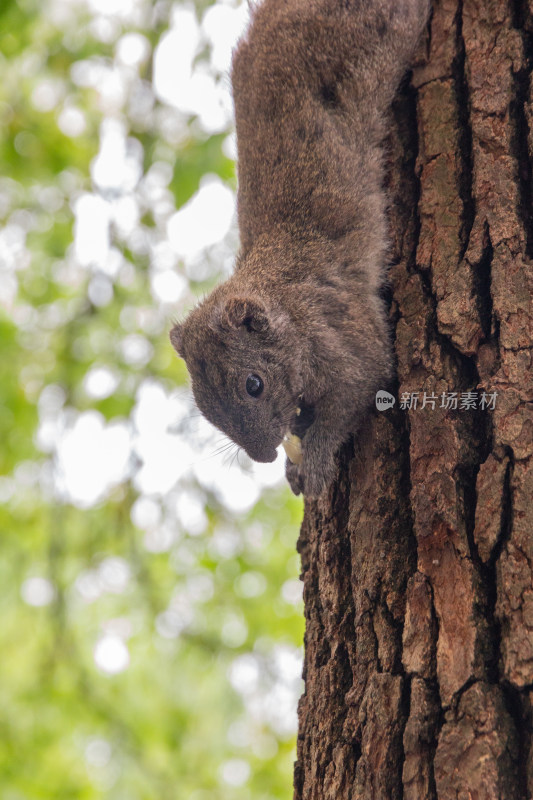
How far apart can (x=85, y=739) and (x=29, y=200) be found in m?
4.04

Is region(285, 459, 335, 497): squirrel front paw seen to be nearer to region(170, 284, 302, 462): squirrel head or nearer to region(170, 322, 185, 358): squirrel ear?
region(170, 284, 302, 462): squirrel head

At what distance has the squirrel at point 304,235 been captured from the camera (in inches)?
109

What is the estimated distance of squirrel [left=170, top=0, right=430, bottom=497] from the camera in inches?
109

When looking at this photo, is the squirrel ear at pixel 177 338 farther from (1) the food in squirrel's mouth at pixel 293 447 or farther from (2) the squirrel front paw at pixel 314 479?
(2) the squirrel front paw at pixel 314 479

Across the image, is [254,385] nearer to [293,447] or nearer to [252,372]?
[252,372]

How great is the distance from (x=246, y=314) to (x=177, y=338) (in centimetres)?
47

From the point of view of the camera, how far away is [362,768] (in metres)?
1.72

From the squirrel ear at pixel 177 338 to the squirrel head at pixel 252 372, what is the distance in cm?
22

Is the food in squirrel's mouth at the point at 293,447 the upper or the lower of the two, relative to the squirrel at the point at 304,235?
lower

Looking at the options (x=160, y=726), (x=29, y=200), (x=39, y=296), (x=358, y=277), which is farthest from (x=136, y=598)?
(x=358, y=277)

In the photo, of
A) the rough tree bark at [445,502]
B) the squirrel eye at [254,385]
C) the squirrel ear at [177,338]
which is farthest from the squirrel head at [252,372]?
the rough tree bark at [445,502]

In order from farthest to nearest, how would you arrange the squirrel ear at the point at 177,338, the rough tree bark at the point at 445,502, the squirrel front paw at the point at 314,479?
the squirrel ear at the point at 177,338
the squirrel front paw at the point at 314,479
the rough tree bark at the point at 445,502

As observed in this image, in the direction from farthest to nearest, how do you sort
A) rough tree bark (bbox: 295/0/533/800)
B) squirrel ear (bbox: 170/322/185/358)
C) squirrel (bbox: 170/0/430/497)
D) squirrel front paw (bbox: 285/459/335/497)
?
squirrel ear (bbox: 170/322/185/358) < squirrel (bbox: 170/0/430/497) < squirrel front paw (bbox: 285/459/335/497) < rough tree bark (bbox: 295/0/533/800)

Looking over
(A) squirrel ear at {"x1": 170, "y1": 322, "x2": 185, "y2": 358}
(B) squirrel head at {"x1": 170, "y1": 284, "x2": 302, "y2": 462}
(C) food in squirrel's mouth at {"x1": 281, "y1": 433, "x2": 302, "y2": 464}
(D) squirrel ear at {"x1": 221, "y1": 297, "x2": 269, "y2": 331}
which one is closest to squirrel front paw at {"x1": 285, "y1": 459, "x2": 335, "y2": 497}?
(C) food in squirrel's mouth at {"x1": 281, "y1": 433, "x2": 302, "y2": 464}
